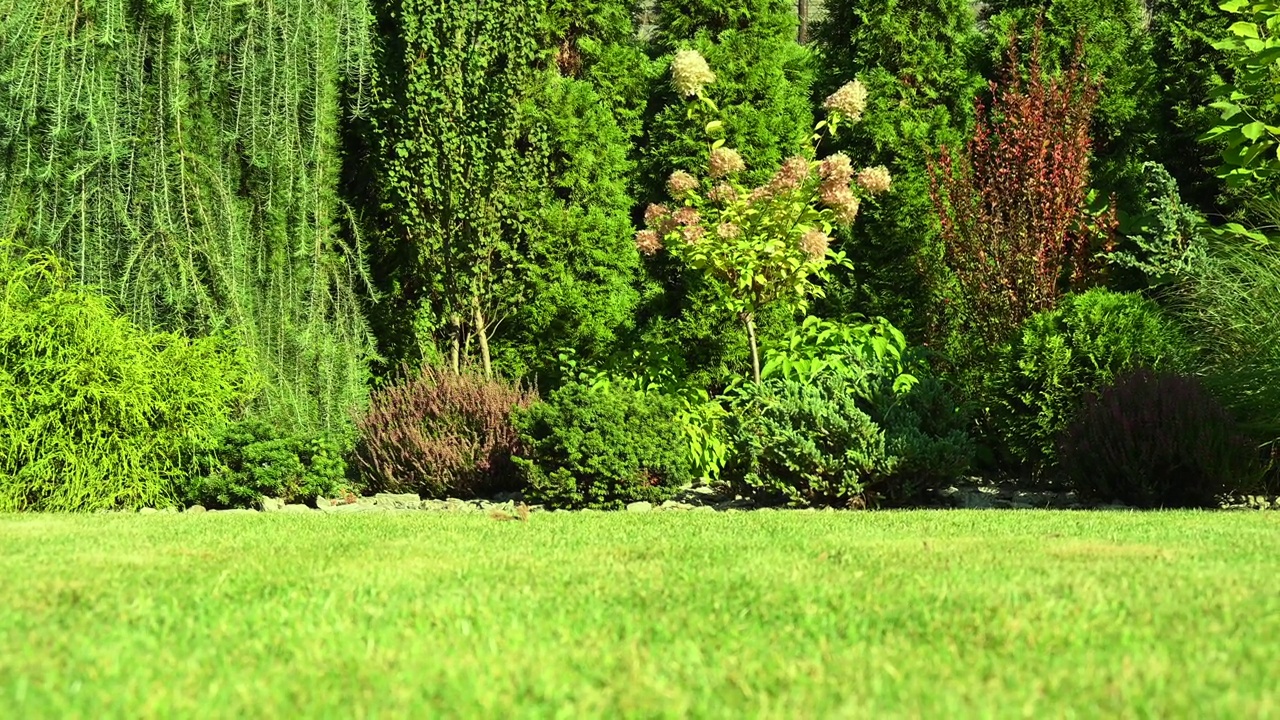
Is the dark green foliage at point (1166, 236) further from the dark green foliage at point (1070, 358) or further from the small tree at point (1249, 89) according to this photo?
the small tree at point (1249, 89)

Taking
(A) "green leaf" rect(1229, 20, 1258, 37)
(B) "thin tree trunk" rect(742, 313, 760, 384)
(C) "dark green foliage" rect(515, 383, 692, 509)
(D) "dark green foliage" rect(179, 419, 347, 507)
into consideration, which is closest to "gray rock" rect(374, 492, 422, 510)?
(D) "dark green foliage" rect(179, 419, 347, 507)

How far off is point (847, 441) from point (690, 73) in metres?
3.07

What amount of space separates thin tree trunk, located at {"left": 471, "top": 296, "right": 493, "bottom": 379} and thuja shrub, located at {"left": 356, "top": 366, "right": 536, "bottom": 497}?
584mm

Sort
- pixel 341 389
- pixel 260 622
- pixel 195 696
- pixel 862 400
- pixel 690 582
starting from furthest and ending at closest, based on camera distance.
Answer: pixel 341 389 < pixel 862 400 < pixel 690 582 < pixel 260 622 < pixel 195 696

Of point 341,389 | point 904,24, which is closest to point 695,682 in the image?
point 341,389

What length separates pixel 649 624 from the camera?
3.39 metres

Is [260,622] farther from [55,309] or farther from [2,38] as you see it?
[2,38]

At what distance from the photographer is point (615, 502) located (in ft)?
25.0

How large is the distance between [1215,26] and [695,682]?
9.07 meters

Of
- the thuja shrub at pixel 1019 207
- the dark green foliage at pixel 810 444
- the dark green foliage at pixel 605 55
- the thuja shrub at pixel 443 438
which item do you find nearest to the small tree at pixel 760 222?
the dark green foliage at pixel 810 444

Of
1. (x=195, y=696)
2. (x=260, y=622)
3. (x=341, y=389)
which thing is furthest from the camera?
(x=341, y=389)

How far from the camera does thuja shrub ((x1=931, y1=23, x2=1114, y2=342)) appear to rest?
9.02 meters

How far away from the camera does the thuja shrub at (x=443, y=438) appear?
855 cm

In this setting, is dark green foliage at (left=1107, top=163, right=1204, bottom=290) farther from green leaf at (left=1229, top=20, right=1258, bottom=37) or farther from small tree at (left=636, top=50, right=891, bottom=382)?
green leaf at (left=1229, top=20, right=1258, bottom=37)
